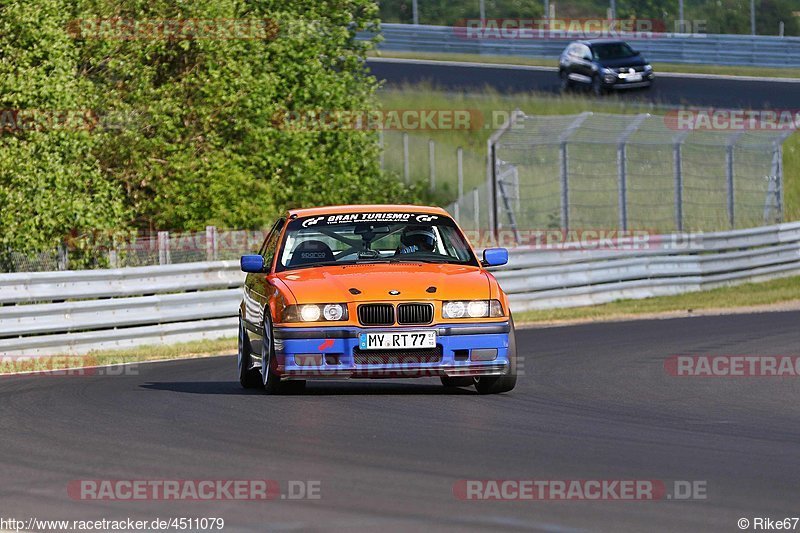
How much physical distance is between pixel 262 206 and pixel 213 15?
3.30 metres

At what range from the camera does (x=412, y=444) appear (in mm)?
8859

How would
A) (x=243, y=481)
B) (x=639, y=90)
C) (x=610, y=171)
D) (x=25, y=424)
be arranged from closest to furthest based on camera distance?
(x=243, y=481) < (x=25, y=424) < (x=610, y=171) < (x=639, y=90)

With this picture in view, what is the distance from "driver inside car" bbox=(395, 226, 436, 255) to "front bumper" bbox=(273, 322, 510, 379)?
4.26 ft

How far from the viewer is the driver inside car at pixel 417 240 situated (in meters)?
12.5

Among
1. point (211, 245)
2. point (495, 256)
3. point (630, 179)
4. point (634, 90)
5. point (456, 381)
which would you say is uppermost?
point (495, 256)

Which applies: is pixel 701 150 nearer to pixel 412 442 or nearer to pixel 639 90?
pixel 639 90

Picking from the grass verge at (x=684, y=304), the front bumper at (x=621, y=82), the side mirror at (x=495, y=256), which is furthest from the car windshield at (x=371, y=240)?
the front bumper at (x=621, y=82)

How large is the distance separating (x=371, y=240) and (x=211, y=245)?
860 cm

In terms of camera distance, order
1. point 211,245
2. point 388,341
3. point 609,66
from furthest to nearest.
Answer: point 609,66 < point 211,245 < point 388,341

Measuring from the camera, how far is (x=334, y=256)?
12.5m

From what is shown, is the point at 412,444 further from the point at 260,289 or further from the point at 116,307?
the point at 116,307

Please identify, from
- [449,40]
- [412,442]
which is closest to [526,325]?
[412,442]

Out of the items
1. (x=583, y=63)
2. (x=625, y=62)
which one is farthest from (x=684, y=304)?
(x=583, y=63)

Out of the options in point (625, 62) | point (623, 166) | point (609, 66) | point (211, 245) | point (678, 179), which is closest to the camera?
point (211, 245)
